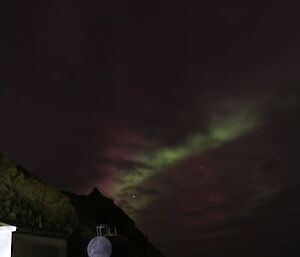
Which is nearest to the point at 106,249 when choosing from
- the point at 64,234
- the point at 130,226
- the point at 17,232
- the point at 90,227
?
the point at 64,234

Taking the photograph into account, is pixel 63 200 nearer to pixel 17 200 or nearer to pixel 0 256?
pixel 17 200

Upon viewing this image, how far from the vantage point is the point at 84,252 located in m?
26.4

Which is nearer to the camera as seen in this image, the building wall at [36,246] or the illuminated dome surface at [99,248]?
the building wall at [36,246]

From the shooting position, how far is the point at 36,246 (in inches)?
632

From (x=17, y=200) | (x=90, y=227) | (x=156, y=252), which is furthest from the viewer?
(x=156, y=252)

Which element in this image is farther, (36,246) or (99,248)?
(99,248)

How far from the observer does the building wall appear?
48.1ft

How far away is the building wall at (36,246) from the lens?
48.1 ft

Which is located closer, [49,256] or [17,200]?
[49,256]

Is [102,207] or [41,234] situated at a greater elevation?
[102,207]

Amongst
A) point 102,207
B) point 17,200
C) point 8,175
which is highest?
point 102,207

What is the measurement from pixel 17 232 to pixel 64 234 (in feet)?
14.9

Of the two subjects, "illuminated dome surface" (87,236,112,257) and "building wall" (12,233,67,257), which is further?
"illuminated dome surface" (87,236,112,257)

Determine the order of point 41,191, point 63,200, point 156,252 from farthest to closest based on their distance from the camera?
point 156,252
point 63,200
point 41,191
